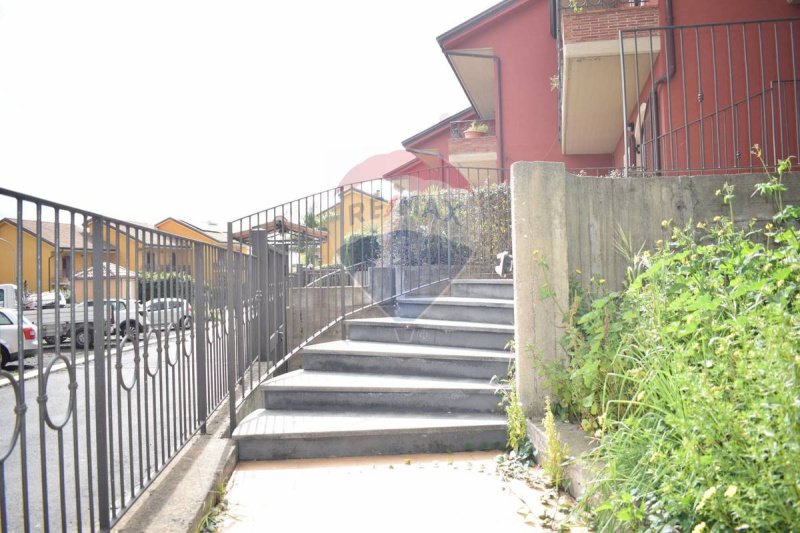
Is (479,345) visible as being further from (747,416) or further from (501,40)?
(501,40)

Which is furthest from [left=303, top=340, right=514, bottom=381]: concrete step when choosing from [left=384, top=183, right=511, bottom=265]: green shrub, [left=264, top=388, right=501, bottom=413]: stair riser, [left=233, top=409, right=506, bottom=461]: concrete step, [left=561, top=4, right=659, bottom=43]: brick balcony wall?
[left=561, top=4, right=659, bottom=43]: brick balcony wall

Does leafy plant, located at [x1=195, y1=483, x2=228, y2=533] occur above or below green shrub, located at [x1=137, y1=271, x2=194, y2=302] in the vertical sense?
below

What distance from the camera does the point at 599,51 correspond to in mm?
6887

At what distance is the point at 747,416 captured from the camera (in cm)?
172

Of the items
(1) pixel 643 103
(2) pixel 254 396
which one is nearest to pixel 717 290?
(2) pixel 254 396

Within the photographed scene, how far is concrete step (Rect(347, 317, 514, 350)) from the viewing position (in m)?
4.62

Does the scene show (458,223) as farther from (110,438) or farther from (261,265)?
(110,438)

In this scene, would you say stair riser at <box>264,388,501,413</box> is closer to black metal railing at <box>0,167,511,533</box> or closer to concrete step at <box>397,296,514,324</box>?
black metal railing at <box>0,167,511,533</box>

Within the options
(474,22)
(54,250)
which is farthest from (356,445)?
(474,22)

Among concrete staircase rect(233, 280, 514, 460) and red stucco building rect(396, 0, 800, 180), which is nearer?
concrete staircase rect(233, 280, 514, 460)

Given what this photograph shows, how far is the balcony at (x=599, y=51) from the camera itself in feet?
22.3

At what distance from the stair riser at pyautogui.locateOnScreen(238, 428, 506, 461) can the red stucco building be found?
2840 millimetres

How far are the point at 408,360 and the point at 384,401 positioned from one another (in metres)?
0.51

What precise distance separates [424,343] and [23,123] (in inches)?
1224
